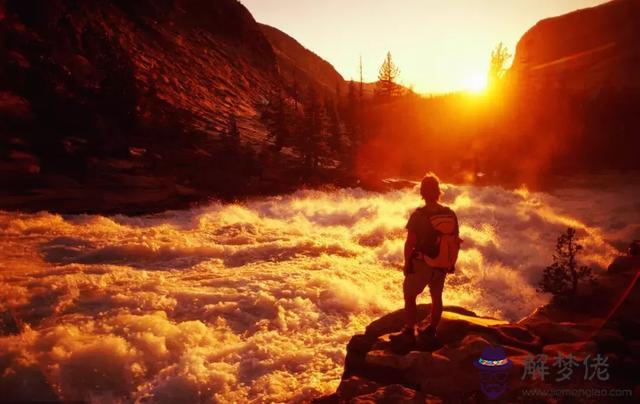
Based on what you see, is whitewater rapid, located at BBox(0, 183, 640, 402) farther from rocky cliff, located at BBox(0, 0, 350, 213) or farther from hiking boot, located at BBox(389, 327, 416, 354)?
rocky cliff, located at BBox(0, 0, 350, 213)

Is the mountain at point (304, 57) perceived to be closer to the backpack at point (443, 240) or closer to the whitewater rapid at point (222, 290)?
the whitewater rapid at point (222, 290)

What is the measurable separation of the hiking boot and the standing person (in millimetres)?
75

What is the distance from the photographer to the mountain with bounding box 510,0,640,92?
61.4 meters

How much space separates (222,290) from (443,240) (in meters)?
6.46

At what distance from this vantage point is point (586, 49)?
79.9m

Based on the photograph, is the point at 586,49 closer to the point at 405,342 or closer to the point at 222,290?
the point at 222,290

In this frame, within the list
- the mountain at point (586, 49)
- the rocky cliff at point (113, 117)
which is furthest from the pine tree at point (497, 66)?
the rocky cliff at point (113, 117)

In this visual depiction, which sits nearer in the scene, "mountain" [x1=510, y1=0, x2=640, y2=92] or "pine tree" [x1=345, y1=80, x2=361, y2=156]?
"pine tree" [x1=345, y1=80, x2=361, y2=156]

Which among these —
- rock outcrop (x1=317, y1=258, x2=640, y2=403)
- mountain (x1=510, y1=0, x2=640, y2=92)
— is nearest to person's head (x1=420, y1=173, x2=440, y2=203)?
rock outcrop (x1=317, y1=258, x2=640, y2=403)

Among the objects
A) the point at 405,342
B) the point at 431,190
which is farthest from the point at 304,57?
the point at 405,342

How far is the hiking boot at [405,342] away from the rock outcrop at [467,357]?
0.04 ft

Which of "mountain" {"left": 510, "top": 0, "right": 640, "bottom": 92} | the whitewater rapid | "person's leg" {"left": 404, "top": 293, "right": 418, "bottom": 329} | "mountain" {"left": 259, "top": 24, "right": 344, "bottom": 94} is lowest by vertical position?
the whitewater rapid

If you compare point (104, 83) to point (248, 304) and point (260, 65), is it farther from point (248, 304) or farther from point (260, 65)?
point (260, 65)

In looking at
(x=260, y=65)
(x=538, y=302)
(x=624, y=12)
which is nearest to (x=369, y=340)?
(x=538, y=302)
